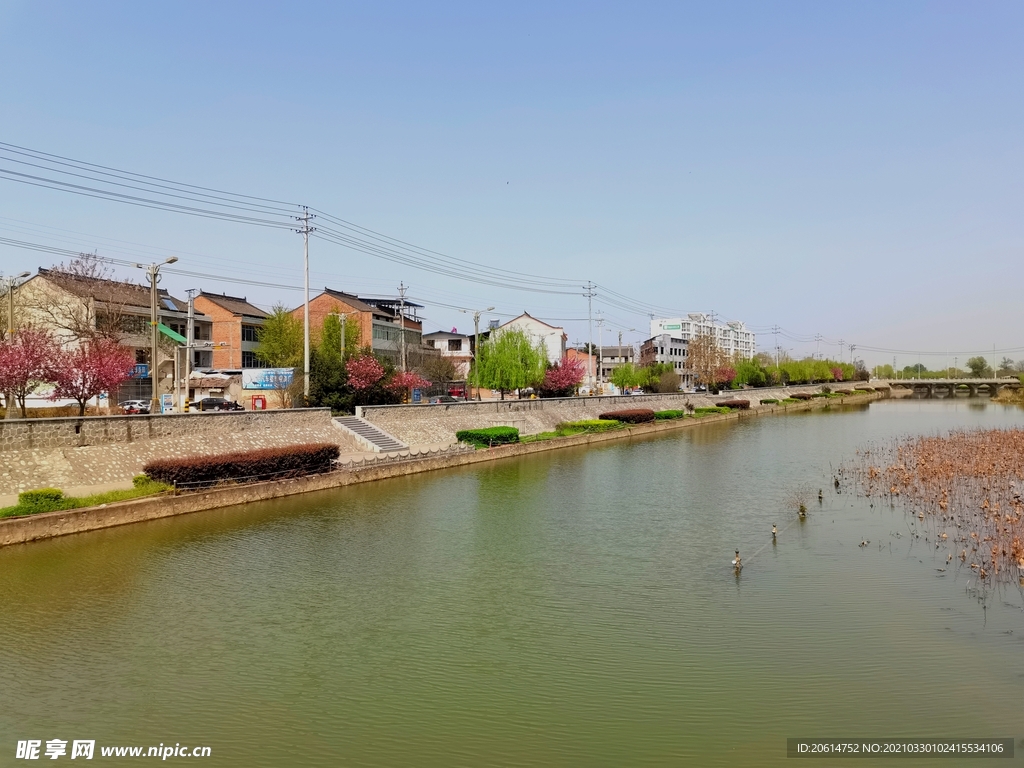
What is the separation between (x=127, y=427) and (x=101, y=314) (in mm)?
25821

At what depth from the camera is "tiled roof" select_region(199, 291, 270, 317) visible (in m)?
63.0

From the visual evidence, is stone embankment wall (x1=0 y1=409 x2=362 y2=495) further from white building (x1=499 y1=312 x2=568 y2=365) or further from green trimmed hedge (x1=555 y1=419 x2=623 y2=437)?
white building (x1=499 y1=312 x2=568 y2=365)

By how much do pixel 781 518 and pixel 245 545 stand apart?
15.0 m

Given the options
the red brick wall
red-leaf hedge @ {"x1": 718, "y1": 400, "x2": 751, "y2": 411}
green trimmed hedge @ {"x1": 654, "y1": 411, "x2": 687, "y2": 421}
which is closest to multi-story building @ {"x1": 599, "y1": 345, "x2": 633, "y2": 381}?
red-leaf hedge @ {"x1": 718, "y1": 400, "x2": 751, "y2": 411}

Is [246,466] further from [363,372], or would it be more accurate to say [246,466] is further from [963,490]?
[963,490]

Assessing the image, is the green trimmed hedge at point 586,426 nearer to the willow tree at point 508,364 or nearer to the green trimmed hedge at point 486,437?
the green trimmed hedge at point 486,437

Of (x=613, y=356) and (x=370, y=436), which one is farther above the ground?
(x=613, y=356)

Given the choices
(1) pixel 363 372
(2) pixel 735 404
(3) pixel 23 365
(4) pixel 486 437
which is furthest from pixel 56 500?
(2) pixel 735 404

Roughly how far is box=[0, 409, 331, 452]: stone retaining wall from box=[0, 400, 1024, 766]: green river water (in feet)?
17.6

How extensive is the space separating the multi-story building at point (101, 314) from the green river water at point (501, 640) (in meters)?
25.1

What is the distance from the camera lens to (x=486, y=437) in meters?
38.3

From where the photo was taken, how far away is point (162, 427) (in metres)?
26.8

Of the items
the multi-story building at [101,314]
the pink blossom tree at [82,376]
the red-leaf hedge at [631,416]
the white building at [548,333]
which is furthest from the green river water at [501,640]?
the white building at [548,333]

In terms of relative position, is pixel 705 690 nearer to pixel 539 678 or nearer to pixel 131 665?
pixel 539 678
